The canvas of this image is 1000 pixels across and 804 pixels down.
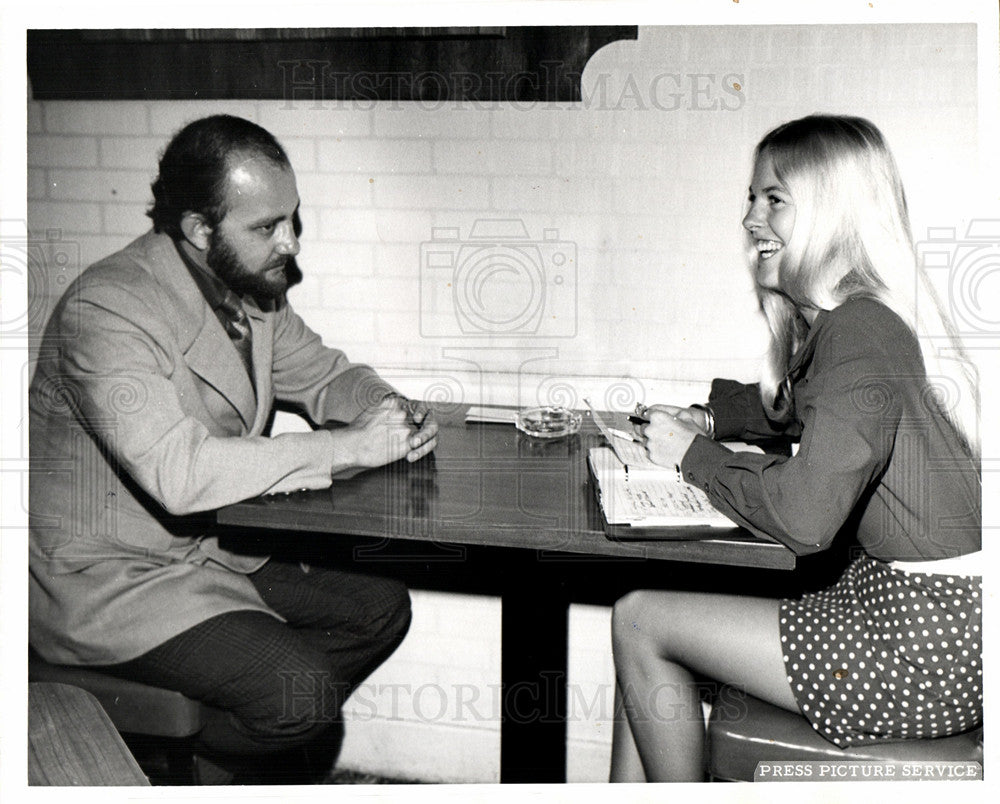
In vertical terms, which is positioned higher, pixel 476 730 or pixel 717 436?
pixel 717 436

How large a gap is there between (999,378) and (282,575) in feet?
5.11

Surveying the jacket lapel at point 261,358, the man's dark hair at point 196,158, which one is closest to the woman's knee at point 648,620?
the jacket lapel at point 261,358

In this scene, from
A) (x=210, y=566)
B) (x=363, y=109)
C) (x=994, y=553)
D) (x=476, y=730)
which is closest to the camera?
(x=994, y=553)

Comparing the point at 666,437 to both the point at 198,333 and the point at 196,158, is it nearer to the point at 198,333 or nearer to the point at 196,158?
the point at 198,333

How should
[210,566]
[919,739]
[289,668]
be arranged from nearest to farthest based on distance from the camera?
1. [919,739]
2. [289,668]
3. [210,566]

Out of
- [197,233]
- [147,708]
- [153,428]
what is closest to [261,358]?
[197,233]

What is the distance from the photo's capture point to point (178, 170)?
215 centimetres

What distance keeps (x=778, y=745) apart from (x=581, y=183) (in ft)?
4.11

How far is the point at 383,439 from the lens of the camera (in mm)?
1866

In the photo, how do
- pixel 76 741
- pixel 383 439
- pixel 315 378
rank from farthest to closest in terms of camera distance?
pixel 315 378 < pixel 383 439 < pixel 76 741

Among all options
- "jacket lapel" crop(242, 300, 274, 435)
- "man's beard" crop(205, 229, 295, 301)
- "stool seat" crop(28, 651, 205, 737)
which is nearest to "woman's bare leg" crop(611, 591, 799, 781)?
"stool seat" crop(28, 651, 205, 737)

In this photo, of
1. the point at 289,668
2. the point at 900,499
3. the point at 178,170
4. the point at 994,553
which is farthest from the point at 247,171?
the point at 994,553

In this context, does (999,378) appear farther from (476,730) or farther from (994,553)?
(476,730)

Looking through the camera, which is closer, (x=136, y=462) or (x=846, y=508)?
(x=846, y=508)
